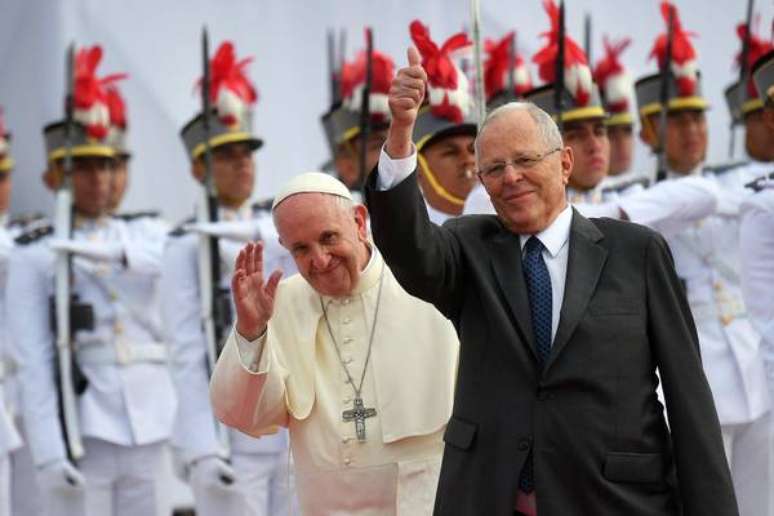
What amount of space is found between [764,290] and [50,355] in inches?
141

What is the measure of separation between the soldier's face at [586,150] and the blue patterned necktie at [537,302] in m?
2.95

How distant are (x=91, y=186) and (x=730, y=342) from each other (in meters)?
3.17

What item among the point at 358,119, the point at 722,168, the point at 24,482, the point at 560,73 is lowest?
the point at 24,482

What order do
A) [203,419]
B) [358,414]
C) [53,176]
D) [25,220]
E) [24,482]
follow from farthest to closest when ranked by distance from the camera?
1. [25,220]
2. [24,482]
3. [53,176]
4. [203,419]
5. [358,414]

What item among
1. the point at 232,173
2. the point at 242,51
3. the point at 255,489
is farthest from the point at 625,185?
the point at 242,51

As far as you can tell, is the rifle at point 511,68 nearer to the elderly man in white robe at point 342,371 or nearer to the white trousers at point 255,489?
the white trousers at point 255,489

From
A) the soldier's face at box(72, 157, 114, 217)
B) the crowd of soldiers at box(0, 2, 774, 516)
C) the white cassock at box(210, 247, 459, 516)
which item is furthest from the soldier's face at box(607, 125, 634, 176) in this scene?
the white cassock at box(210, 247, 459, 516)

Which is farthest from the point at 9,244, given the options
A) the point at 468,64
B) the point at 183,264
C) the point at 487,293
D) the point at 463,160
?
the point at 487,293

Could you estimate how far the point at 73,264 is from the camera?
8148 mm

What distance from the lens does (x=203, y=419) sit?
748 centimetres

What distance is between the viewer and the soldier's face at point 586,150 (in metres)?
7.07

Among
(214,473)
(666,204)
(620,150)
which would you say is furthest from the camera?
(620,150)

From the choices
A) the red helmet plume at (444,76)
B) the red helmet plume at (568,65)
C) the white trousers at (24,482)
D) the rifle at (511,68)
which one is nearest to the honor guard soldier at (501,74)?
the rifle at (511,68)

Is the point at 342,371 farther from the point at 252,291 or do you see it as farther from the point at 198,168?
the point at 198,168
